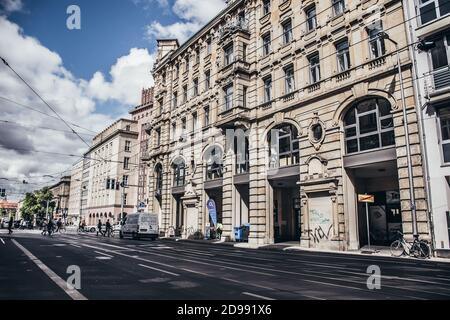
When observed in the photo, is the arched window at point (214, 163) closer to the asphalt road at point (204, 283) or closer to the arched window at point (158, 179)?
the arched window at point (158, 179)

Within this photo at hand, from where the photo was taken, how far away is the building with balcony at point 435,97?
1598 centimetres

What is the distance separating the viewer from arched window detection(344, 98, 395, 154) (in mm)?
19250

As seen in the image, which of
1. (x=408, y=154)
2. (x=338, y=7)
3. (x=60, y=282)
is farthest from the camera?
(x=338, y=7)

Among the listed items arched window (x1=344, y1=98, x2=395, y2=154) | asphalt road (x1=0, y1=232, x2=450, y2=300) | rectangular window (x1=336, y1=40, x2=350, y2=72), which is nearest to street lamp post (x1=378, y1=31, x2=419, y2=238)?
arched window (x1=344, y1=98, x2=395, y2=154)

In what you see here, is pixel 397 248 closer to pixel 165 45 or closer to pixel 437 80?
pixel 437 80

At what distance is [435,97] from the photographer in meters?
16.6

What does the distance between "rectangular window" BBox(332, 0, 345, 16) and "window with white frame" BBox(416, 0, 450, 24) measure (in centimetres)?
489

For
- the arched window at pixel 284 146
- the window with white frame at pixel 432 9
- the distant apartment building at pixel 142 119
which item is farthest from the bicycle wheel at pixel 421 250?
the distant apartment building at pixel 142 119

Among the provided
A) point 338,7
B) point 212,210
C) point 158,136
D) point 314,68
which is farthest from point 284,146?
point 158,136

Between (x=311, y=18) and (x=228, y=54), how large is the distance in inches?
345

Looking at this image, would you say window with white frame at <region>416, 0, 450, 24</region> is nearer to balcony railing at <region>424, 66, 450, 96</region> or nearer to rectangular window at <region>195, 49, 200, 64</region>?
balcony railing at <region>424, 66, 450, 96</region>

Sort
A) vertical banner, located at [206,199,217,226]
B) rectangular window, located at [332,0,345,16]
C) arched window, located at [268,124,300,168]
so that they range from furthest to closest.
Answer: vertical banner, located at [206,199,217,226] < arched window, located at [268,124,300,168] < rectangular window, located at [332,0,345,16]
